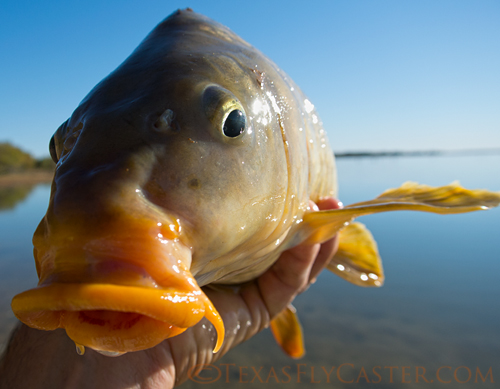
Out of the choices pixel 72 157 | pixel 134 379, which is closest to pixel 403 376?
pixel 134 379

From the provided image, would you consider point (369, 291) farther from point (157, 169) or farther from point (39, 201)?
point (39, 201)

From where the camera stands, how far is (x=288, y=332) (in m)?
2.67

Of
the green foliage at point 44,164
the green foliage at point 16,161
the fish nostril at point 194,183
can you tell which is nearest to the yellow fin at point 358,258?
the fish nostril at point 194,183

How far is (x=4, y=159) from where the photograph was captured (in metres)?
30.4

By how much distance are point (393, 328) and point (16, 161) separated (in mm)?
36680

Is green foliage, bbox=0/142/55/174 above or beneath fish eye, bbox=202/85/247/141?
beneath

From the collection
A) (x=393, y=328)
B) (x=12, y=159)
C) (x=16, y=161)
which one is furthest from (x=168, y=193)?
(x=16, y=161)

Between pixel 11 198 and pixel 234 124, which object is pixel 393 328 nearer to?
pixel 234 124

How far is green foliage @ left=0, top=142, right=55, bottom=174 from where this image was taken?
3056cm

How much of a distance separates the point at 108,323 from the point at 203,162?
17.9 inches

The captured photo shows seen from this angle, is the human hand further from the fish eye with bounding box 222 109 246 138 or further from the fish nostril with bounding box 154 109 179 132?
the fish nostril with bounding box 154 109 179 132

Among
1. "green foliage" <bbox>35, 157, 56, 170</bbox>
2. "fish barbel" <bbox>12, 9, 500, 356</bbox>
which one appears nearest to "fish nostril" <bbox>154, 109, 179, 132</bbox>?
"fish barbel" <bbox>12, 9, 500, 356</bbox>

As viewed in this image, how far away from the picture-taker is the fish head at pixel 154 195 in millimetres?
688

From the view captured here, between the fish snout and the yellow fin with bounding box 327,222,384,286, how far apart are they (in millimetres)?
1919
